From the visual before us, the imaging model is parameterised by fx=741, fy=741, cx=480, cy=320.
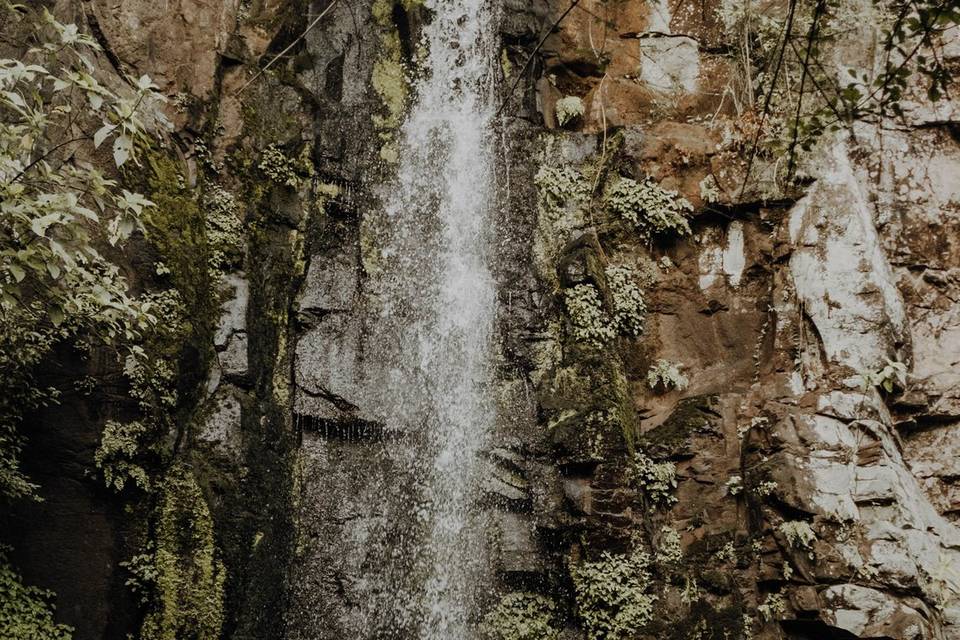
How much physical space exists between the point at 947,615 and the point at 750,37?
20.2 feet

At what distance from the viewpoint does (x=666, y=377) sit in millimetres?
7391

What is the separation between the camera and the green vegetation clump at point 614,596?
21.1 feet

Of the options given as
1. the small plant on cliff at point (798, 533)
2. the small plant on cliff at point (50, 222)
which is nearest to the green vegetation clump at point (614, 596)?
the small plant on cliff at point (798, 533)

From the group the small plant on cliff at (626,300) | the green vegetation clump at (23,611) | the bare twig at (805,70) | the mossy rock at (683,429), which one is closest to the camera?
the bare twig at (805,70)

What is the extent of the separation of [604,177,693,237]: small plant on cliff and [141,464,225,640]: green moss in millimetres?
4966

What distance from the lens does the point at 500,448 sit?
726cm

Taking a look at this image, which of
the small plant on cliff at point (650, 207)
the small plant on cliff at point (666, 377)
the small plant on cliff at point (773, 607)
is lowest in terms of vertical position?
the small plant on cliff at point (773, 607)

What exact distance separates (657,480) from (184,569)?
419 centimetres

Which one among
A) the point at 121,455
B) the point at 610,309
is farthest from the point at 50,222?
the point at 610,309

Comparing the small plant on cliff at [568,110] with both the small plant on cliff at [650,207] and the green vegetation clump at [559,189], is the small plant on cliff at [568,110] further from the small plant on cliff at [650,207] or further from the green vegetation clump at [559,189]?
the small plant on cliff at [650,207]

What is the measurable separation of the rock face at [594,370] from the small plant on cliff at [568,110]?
0.09 m

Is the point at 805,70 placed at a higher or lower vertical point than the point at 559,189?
lower

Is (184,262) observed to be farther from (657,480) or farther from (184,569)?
(657,480)

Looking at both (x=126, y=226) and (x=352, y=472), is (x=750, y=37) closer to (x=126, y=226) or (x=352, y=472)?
(x=352, y=472)
